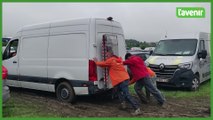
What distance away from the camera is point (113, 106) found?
8641 millimetres

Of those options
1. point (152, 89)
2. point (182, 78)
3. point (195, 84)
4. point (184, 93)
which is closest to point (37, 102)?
point (152, 89)

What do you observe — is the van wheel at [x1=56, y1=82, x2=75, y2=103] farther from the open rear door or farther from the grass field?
the open rear door

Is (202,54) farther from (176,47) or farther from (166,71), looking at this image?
(166,71)

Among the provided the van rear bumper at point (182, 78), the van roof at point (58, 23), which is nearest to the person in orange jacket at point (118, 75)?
the van roof at point (58, 23)

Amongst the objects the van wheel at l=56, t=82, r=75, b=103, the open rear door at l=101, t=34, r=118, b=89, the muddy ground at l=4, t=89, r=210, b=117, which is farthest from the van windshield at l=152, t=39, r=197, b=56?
the van wheel at l=56, t=82, r=75, b=103

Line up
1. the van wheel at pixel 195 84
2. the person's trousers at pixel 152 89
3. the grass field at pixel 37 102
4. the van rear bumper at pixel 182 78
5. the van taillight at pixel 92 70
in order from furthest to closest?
the van wheel at pixel 195 84
the van rear bumper at pixel 182 78
the person's trousers at pixel 152 89
the van taillight at pixel 92 70
the grass field at pixel 37 102

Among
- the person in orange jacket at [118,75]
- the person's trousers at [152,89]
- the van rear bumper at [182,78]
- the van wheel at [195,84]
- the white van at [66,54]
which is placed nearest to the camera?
the person in orange jacket at [118,75]

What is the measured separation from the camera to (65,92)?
352 inches

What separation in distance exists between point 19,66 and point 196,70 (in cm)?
681

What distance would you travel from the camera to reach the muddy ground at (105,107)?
7727mm

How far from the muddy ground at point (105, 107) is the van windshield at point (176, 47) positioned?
8.54 feet

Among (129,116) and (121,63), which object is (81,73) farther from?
(129,116)

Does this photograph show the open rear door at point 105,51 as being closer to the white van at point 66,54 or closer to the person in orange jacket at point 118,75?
the white van at point 66,54

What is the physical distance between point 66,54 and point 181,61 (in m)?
4.77
